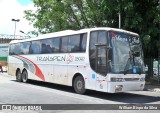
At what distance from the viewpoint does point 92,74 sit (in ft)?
48.4

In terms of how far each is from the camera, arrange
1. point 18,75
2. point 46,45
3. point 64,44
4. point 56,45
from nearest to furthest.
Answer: point 64,44 → point 56,45 → point 46,45 → point 18,75

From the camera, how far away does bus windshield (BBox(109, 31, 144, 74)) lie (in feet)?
45.9

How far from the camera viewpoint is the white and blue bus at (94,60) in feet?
45.7

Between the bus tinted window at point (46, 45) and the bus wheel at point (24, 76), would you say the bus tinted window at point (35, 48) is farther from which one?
the bus wheel at point (24, 76)

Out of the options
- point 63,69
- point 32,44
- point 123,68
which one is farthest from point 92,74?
point 32,44

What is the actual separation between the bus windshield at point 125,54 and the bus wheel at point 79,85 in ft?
7.52

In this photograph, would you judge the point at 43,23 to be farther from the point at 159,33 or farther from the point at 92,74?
the point at 92,74

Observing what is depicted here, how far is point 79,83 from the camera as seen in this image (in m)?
15.8

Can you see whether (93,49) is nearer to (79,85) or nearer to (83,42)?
(83,42)

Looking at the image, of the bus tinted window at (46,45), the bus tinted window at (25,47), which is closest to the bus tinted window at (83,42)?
the bus tinted window at (46,45)

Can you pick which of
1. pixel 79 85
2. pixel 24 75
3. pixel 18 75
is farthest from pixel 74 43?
pixel 18 75

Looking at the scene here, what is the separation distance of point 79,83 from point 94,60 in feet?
5.73

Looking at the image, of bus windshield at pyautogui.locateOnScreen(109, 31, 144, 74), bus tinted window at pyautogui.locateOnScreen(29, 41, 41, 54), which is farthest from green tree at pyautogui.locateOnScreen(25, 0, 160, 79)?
bus windshield at pyautogui.locateOnScreen(109, 31, 144, 74)

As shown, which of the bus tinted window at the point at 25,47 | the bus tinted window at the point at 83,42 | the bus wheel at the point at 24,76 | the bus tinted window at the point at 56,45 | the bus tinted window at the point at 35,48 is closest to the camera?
the bus tinted window at the point at 83,42
